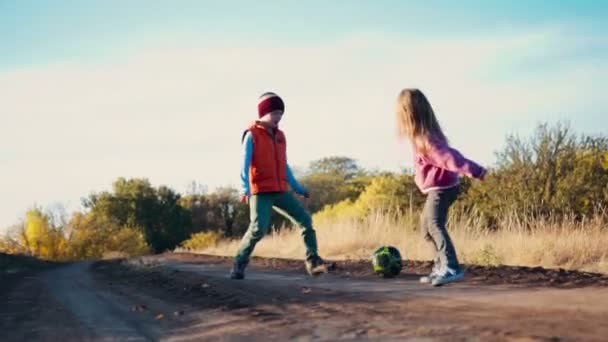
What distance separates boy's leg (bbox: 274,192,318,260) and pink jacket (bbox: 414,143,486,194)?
2143mm

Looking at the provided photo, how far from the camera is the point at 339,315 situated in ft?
17.8

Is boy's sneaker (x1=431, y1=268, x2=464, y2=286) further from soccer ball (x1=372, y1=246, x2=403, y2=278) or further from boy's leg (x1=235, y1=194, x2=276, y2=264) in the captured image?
boy's leg (x1=235, y1=194, x2=276, y2=264)

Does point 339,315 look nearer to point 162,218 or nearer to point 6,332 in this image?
point 6,332

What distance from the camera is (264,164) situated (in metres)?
8.96

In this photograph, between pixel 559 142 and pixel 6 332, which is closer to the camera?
pixel 6 332

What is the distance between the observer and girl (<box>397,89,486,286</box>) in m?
7.20

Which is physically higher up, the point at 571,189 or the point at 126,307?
the point at 571,189

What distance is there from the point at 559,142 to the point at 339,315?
54.3 feet

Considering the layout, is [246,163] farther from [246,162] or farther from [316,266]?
[316,266]

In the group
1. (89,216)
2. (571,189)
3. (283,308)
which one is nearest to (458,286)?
(283,308)

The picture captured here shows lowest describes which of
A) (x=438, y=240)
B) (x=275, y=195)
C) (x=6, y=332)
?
(x=6, y=332)

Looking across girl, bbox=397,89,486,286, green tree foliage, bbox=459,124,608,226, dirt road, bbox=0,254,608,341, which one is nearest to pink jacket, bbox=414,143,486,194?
girl, bbox=397,89,486,286

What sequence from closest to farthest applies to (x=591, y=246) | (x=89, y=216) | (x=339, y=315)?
1. (x=339, y=315)
2. (x=591, y=246)
3. (x=89, y=216)

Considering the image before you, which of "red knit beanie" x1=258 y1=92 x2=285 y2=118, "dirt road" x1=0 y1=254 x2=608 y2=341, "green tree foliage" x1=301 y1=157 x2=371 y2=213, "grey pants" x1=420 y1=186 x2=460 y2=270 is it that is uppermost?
"green tree foliage" x1=301 y1=157 x2=371 y2=213
